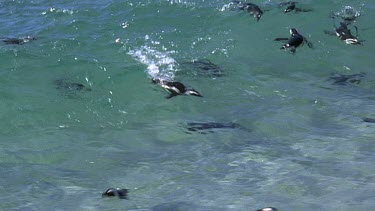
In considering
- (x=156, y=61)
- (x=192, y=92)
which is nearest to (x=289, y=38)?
(x=156, y=61)

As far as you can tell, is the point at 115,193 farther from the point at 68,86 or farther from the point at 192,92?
the point at 68,86

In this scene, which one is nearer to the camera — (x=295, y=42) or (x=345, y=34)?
(x=295, y=42)

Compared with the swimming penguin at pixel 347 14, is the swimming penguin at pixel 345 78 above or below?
below

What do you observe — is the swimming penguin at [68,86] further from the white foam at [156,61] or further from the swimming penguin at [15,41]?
the swimming penguin at [15,41]

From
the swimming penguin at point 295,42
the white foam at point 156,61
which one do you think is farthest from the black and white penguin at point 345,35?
the white foam at point 156,61

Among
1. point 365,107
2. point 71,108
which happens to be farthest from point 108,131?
point 365,107

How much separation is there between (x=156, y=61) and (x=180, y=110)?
2214 mm

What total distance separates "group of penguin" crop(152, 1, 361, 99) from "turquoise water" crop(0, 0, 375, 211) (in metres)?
0.17

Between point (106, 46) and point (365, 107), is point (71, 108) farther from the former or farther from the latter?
point (365, 107)

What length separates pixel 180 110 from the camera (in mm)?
10805

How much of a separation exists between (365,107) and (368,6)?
6.38 metres

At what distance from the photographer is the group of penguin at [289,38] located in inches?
445

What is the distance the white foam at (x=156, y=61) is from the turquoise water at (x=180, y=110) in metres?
0.04

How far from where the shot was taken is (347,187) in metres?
7.40
